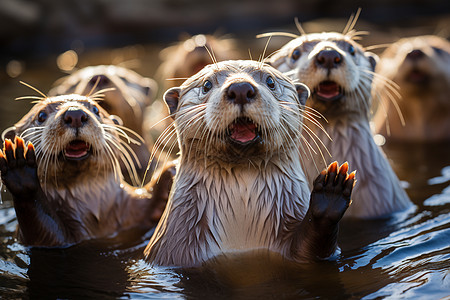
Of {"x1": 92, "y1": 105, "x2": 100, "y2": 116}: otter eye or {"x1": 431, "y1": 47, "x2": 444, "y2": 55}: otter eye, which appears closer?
{"x1": 92, "y1": 105, "x2": 100, "y2": 116}: otter eye

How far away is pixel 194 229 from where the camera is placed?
3543mm

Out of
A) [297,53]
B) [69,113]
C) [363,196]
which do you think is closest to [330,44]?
[297,53]

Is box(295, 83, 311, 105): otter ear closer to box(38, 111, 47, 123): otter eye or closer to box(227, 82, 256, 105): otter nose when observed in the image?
box(227, 82, 256, 105): otter nose

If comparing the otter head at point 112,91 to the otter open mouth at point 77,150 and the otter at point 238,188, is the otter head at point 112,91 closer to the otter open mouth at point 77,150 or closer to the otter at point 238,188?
the otter open mouth at point 77,150

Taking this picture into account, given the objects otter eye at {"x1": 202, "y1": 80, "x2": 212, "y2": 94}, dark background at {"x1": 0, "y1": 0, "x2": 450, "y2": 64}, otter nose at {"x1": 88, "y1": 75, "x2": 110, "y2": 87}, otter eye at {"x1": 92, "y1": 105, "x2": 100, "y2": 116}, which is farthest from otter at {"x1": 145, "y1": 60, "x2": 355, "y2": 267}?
dark background at {"x1": 0, "y1": 0, "x2": 450, "y2": 64}

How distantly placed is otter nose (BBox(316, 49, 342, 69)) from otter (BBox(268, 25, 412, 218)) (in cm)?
12

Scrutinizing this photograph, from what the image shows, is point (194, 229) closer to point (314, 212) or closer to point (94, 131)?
point (314, 212)

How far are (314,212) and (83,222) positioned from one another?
5.53ft

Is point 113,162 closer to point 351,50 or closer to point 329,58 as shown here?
point 329,58

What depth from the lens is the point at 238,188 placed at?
3.55 meters

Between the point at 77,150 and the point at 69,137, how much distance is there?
22 cm

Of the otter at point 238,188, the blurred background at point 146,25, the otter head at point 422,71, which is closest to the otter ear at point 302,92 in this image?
the otter at point 238,188

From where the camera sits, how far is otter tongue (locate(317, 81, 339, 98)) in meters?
4.25

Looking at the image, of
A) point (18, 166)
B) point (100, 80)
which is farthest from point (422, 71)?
point (18, 166)
